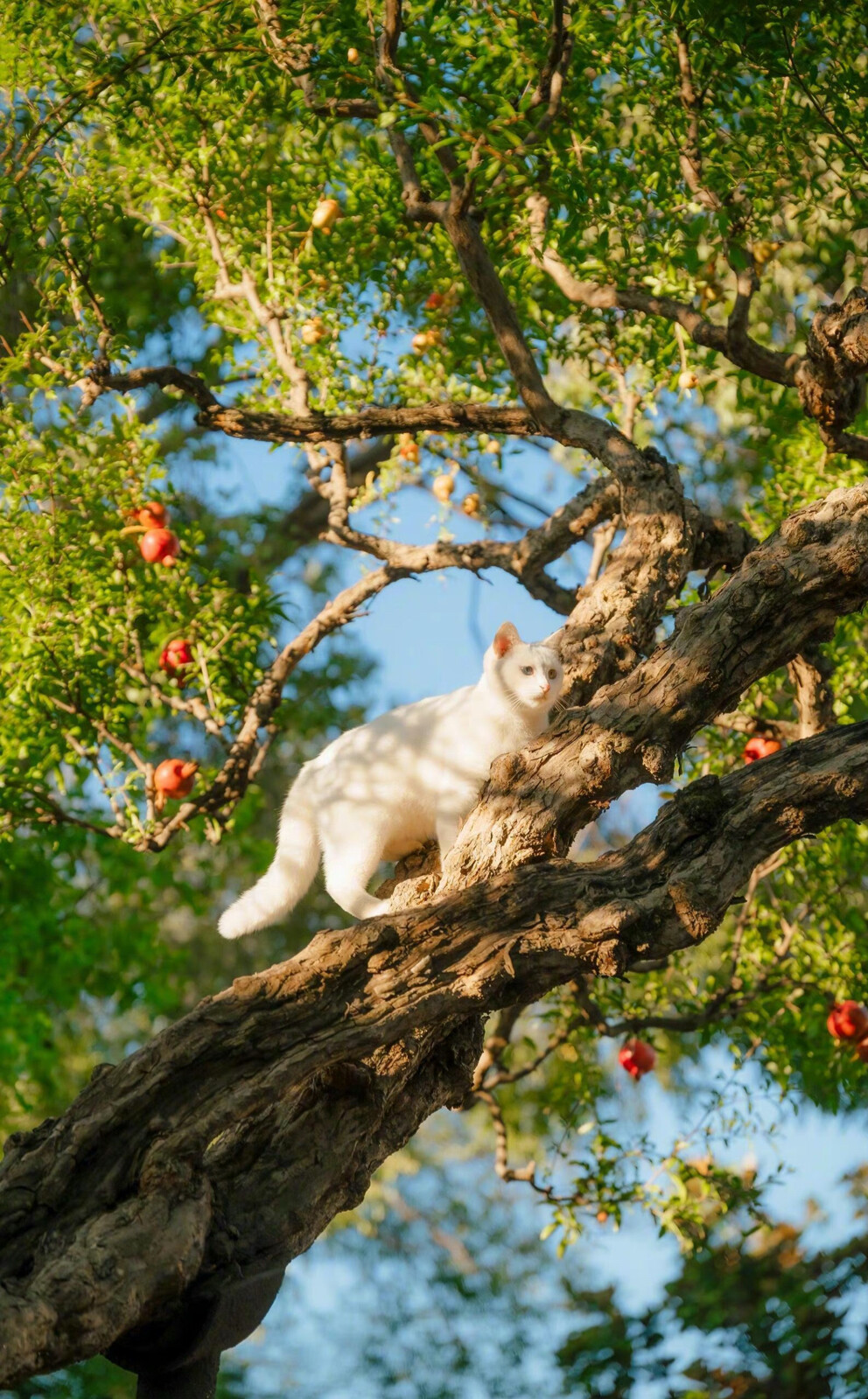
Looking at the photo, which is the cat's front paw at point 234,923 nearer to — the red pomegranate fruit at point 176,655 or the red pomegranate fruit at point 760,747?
the red pomegranate fruit at point 176,655

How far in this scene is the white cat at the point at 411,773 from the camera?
406 cm

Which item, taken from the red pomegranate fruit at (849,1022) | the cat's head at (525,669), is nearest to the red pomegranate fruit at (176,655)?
the cat's head at (525,669)

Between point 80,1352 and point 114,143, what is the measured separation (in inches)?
202

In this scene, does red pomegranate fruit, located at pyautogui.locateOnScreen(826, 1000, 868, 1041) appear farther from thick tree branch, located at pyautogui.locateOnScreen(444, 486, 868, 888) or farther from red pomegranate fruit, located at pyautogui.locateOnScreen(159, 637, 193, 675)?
red pomegranate fruit, located at pyautogui.locateOnScreen(159, 637, 193, 675)

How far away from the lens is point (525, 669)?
4.04 metres

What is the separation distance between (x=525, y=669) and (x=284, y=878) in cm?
100

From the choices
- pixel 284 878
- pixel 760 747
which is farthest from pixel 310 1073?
pixel 760 747

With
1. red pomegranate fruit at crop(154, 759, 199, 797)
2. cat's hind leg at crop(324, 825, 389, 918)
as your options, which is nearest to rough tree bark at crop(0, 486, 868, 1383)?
cat's hind leg at crop(324, 825, 389, 918)

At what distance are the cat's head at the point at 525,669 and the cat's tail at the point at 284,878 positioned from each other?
77cm

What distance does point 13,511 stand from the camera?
524 cm

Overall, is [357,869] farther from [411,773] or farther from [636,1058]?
[636,1058]

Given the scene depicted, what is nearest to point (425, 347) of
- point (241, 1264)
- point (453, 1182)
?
point (241, 1264)

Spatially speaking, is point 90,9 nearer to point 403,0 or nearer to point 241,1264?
point 403,0

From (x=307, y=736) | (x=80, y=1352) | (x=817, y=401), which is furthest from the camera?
(x=307, y=736)
